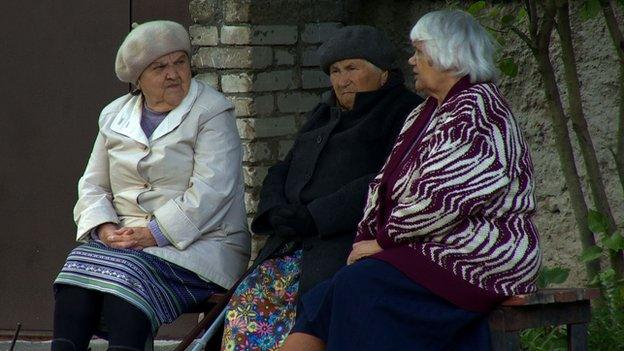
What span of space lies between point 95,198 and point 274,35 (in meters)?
1.21

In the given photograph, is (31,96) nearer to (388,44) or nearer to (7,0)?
(7,0)

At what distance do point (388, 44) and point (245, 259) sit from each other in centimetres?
100

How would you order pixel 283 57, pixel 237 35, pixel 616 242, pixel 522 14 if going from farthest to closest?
1. pixel 283 57
2. pixel 237 35
3. pixel 522 14
4. pixel 616 242

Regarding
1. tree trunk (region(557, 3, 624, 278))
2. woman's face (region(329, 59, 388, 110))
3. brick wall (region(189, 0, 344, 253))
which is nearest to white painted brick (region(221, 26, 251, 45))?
brick wall (region(189, 0, 344, 253))

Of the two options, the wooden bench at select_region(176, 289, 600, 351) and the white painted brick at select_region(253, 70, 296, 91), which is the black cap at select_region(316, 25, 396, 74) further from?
the wooden bench at select_region(176, 289, 600, 351)

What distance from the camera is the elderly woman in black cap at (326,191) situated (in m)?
5.20

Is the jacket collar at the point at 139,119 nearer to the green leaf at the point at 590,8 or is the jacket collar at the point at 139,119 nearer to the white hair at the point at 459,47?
the white hair at the point at 459,47

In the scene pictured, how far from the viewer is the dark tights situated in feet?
16.9

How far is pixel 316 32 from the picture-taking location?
6.41 meters

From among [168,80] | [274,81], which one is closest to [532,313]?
[168,80]

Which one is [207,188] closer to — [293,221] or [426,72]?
[293,221]

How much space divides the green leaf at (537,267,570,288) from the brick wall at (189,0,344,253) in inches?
55.5

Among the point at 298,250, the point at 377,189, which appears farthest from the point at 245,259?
the point at 377,189

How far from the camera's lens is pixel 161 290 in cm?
529
